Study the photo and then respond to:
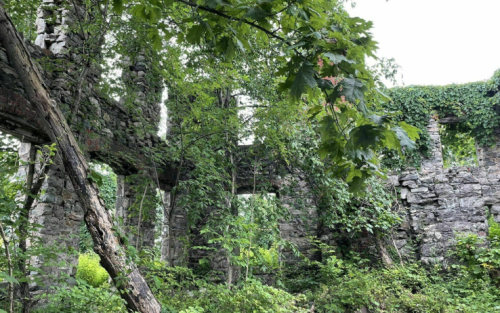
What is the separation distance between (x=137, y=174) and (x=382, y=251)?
484 centimetres

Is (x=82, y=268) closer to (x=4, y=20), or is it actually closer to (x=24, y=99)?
(x=24, y=99)

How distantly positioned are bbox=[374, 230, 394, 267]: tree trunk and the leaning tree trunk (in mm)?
5243

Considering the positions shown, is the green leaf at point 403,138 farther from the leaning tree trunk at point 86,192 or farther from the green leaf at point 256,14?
the leaning tree trunk at point 86,192

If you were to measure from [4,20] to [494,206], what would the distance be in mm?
9350

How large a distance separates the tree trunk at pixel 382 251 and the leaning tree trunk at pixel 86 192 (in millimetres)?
5243

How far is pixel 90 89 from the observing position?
4.91m

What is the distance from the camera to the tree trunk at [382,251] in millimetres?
6617

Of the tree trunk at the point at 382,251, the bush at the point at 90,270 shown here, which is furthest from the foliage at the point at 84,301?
the bush at the point at 90,270

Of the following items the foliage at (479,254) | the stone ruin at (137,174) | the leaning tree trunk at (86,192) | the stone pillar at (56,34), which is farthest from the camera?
the foliage at (479,254)

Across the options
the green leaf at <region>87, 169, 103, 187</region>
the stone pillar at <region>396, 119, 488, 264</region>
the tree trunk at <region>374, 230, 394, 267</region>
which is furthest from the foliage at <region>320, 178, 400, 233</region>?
the green leaf at <region>87, 169, 103, 187</region>

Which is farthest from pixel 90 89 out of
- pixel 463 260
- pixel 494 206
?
pixel 494 206

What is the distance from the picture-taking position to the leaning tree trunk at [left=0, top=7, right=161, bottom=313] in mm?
2482

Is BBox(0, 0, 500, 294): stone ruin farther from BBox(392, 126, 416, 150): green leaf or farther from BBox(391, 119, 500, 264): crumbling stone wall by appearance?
BBox(392, 126, 416, 150): green leaf

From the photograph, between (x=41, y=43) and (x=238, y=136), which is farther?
(x=238, y=136)
